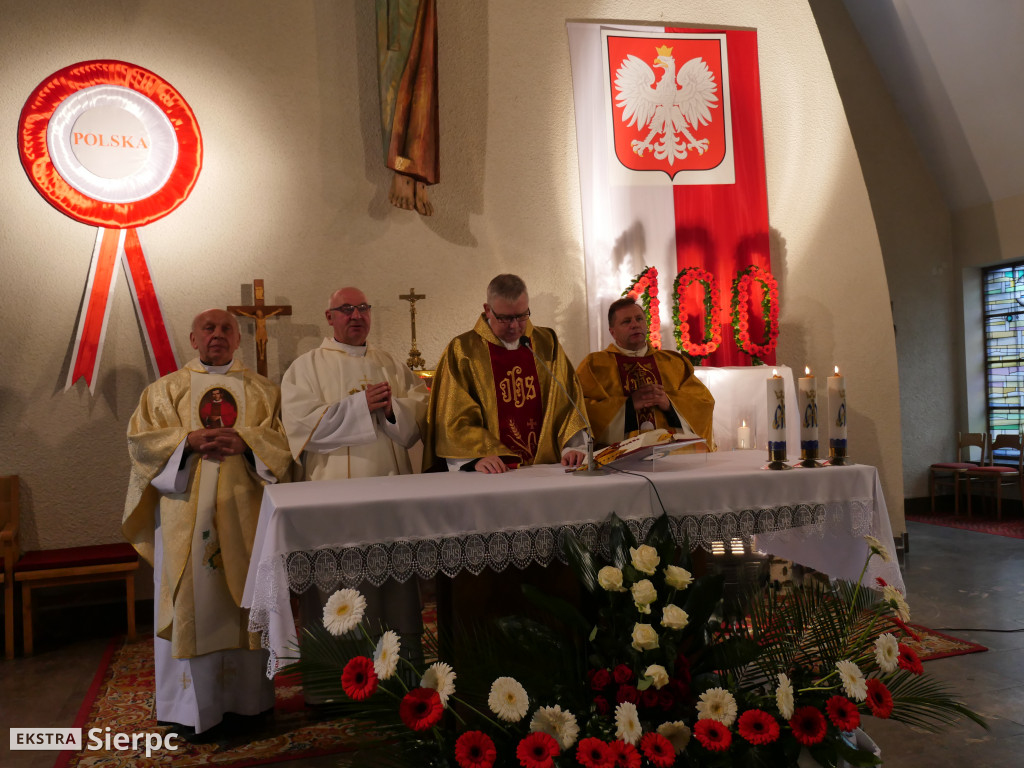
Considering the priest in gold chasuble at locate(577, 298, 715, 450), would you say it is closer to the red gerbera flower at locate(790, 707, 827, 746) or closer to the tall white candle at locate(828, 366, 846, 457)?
the tall white candle at locate(828, 366, 846, 457)

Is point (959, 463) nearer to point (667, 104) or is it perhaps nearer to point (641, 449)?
point (667, 104)

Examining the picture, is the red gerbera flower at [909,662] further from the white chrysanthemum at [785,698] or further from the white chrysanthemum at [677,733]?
the white chrysanthemum at [677,733]

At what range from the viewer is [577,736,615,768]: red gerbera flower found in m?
2.16

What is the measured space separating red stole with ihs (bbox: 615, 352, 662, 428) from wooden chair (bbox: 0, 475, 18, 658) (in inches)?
144

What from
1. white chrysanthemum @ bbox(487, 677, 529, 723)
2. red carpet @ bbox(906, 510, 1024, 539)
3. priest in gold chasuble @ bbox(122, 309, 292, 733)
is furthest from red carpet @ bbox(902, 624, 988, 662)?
red carpet @ bbox(906, 510, 1024, 539)

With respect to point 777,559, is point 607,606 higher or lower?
higher

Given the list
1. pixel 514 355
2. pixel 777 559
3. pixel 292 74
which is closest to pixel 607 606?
pixel 514 355

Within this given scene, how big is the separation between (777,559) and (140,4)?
589cm

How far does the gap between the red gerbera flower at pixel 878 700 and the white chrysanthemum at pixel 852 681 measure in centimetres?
5

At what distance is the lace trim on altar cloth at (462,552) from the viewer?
2572 millimetres

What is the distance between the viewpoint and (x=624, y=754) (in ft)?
7.16

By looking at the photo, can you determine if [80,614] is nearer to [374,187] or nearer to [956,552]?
[374,187]

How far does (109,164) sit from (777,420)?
4.68 m

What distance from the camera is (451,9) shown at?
6.40 m
